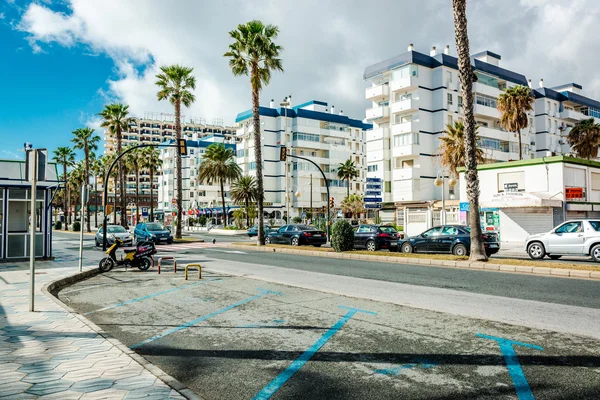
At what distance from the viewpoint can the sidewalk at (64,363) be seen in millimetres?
4422

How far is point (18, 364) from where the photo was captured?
5293 millimetres

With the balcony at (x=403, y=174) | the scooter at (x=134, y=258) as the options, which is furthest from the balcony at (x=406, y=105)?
the scooter at (x=134, y=258)

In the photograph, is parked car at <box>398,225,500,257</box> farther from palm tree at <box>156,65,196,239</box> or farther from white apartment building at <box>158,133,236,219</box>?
white apartment building at <box>158,133,236,219</box>

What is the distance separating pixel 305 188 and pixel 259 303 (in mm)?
69960

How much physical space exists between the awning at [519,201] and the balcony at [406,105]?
2420 cm

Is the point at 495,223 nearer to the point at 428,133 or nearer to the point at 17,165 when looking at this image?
the point at 428,133

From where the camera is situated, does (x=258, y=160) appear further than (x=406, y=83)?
No

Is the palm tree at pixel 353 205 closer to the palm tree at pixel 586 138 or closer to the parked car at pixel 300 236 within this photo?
the palm tree at pixel 586 138

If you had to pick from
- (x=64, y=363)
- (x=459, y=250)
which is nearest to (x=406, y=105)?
(x=459, y=250)

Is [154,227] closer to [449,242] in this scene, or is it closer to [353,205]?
[449,242]

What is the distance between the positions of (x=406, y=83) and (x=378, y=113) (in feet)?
18.8

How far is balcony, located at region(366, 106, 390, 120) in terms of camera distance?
188ft

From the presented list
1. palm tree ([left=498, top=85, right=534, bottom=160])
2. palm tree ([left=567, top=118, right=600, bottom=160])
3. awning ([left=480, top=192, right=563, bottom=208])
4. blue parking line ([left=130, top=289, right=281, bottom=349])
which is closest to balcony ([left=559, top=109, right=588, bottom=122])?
palm tree ([left=567, top=118, right=600, bottom=160])

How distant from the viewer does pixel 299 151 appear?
8062 centimetres
